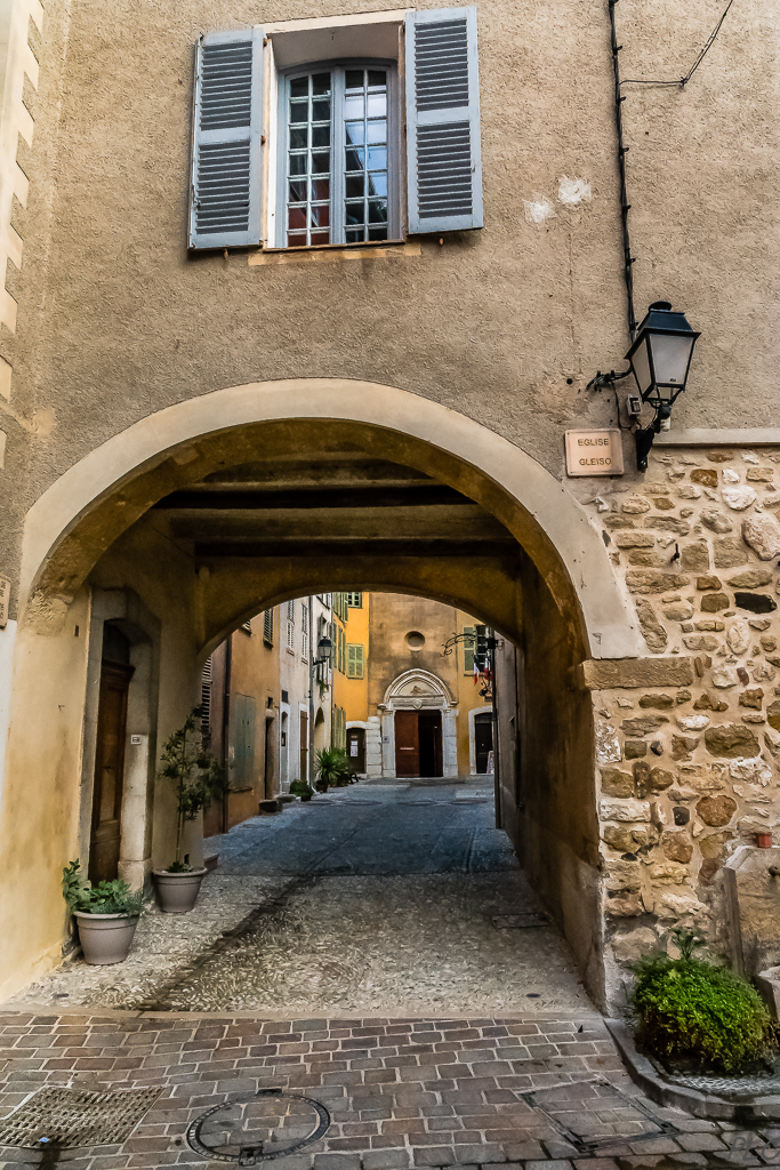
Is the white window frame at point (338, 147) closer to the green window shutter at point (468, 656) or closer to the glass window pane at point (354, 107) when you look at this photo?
the glass window pane at point (354, 107)

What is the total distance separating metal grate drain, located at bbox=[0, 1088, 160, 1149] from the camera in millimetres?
2986

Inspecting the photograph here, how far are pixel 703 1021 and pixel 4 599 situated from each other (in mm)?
4252

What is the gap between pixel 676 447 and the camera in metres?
4.68

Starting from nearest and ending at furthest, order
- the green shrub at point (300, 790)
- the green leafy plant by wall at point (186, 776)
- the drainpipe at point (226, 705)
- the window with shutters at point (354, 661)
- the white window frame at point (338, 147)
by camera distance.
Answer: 1. the white window frame at point (338, 147)
2. the green leafy plant by wall at point (186, 776)
3. the drainpipe at point (226, 705)
4. the green shrub at point (300, 790)
5. the window with shutters at point (354, 661)

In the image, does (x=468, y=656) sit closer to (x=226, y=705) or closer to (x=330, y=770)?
(x=330, y=770)

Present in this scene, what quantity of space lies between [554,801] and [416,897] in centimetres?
172

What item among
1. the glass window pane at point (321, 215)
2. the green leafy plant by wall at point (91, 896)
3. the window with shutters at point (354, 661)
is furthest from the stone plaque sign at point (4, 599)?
the window with shutters at point (354, 661)

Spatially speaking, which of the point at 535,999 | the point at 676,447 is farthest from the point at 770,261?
the point at 535,999

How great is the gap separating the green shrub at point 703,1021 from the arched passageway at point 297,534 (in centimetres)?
52

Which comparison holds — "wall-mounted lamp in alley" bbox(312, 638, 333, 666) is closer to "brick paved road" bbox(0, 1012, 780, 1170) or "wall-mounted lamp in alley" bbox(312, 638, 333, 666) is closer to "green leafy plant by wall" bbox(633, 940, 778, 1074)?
"brick paved road" bbox(0, 1012, 780, 1170)

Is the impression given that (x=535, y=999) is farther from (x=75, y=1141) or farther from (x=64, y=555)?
(x=64, y=555)

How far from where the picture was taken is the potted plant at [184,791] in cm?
659

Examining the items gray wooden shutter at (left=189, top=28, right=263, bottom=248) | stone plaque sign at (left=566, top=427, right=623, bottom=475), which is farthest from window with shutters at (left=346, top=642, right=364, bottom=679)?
stone plaque sign at (left=566, top=427, right=623, bottom=475)

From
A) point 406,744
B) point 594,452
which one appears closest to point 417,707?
point 406,744
